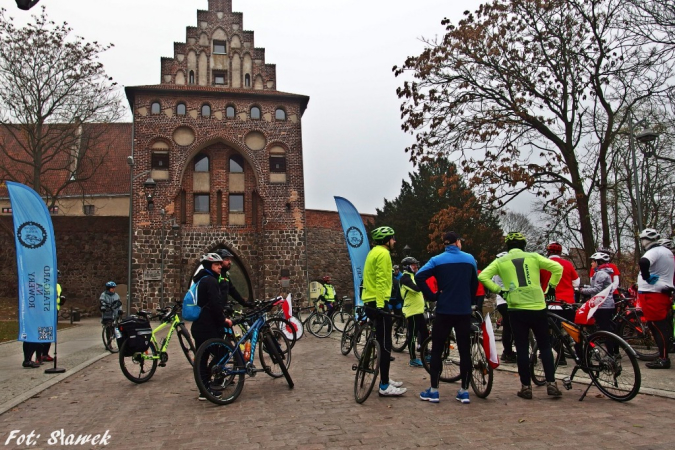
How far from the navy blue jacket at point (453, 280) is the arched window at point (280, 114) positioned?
93.2ft

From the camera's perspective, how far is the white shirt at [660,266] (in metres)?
7.88

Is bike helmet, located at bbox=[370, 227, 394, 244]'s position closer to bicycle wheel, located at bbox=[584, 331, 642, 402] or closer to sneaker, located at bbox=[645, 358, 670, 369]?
bicycle wheel, located at bbox=[584, 331, 642, 402]

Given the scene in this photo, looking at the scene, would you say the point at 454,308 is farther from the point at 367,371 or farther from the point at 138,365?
the point at 138,365

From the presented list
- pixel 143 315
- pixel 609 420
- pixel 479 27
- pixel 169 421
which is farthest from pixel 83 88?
pixel 609 420

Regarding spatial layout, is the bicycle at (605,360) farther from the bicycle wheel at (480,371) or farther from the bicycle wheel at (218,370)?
the bicycle wheel at (218,370)

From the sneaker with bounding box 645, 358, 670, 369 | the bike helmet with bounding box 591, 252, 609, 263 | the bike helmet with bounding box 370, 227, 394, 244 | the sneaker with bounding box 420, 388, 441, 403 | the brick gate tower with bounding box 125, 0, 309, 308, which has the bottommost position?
the sneaker with bounding box 645, 358, 670, 369

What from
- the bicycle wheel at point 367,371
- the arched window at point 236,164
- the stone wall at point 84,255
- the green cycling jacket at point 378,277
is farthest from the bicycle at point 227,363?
the stone wall at point 84,255

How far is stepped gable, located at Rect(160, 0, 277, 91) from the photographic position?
33281 millimetres

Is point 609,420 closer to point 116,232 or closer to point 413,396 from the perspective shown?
point 413,396

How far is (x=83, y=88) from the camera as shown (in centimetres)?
2814

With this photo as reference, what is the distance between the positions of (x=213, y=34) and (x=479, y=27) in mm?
22058

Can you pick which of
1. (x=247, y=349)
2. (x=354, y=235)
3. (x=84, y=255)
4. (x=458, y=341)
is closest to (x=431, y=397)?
(x=458, y=341)

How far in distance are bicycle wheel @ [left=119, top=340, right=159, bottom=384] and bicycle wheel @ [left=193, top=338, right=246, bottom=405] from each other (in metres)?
2.10

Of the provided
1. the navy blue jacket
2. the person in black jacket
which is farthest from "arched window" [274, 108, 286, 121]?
the navy blue jacket
